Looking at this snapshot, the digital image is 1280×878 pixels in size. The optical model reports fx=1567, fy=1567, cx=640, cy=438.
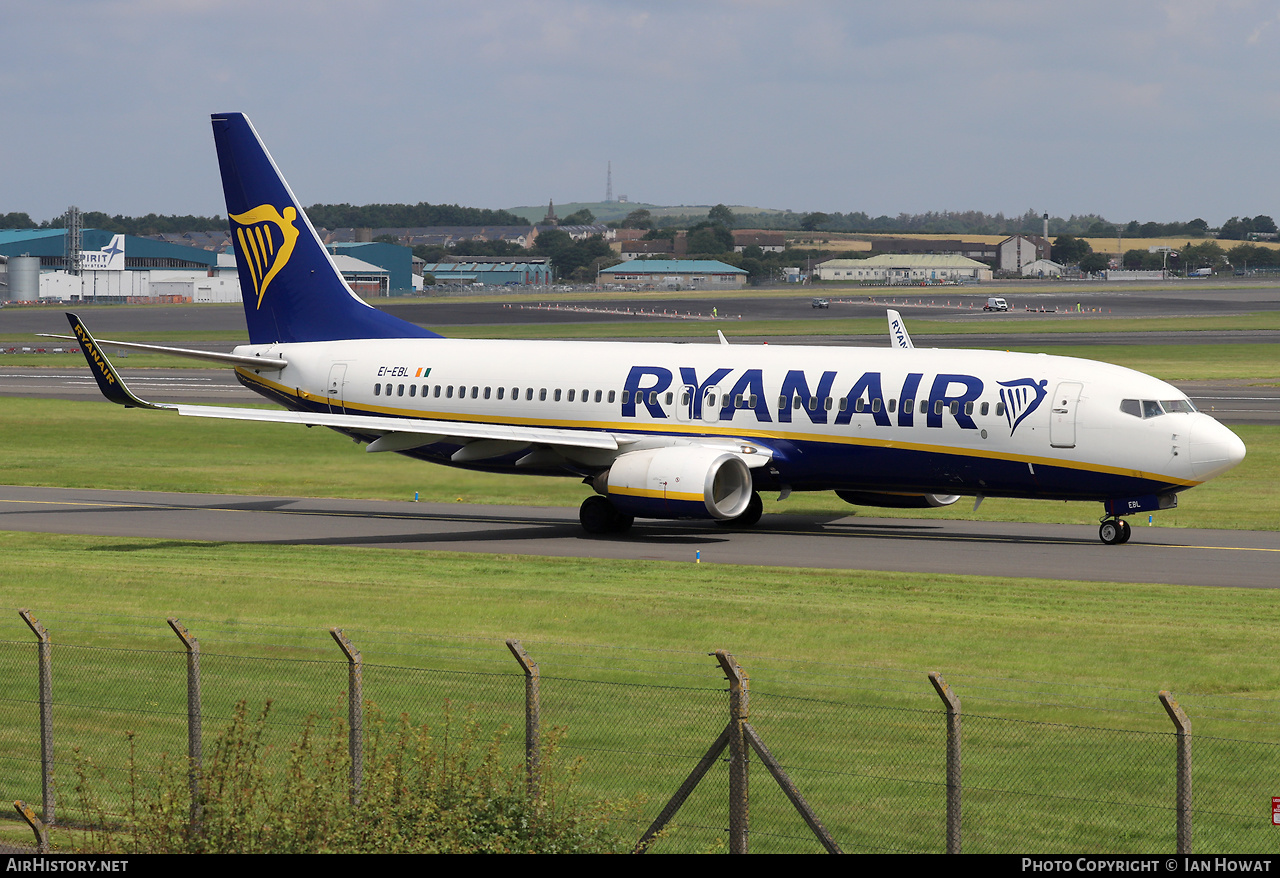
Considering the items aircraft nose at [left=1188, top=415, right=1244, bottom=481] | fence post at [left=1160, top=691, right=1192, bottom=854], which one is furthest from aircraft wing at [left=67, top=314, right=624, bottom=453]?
fence post at [left=1160, top=691, right=1192, bottom=854]

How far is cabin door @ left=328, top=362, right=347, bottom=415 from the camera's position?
43.2 metres

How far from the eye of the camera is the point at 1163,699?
12008mm

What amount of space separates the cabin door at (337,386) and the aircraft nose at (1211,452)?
876 inches

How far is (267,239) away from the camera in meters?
45.6

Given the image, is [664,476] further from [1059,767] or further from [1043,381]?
[1059,767]

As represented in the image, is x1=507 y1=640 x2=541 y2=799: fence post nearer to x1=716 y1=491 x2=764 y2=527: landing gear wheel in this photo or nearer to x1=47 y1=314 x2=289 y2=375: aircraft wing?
x1=716 y1=491 x2=764 y2=527: landing gear wheel

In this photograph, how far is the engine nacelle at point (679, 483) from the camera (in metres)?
35.4

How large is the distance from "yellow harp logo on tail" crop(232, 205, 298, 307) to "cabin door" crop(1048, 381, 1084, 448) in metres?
22.6

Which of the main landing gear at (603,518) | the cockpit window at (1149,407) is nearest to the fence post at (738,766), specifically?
the cockpit window at (1149,407)

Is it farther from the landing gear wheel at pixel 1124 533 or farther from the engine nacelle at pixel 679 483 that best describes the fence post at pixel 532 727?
the landing gear wheel at pixel 1124 533

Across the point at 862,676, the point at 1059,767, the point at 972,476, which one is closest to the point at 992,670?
the point at 862,676

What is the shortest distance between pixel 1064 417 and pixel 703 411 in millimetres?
8621

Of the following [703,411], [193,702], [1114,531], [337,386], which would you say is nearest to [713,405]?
[703,411]

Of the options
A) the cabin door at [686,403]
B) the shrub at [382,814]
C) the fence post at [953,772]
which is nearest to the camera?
the fence post at [953,772]
